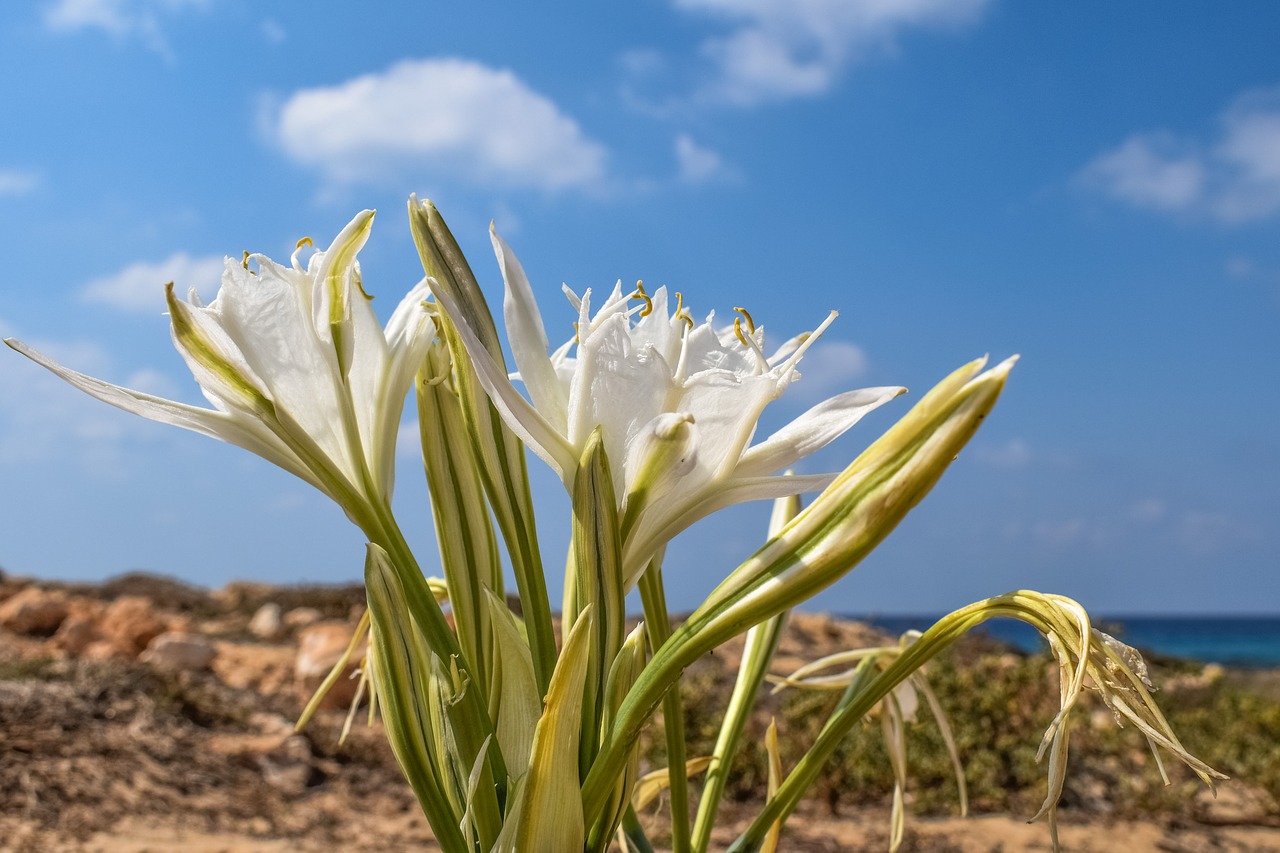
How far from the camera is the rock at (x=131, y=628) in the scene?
291 inches

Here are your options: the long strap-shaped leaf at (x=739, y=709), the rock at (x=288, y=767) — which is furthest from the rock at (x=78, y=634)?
the long strap-shaped leaf at (x=739, y=709)

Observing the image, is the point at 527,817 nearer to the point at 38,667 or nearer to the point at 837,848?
the point at 837,848

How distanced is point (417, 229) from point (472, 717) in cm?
46

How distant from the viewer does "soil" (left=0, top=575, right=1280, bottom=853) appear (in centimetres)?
321

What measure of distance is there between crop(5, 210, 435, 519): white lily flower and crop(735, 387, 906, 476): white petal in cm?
35

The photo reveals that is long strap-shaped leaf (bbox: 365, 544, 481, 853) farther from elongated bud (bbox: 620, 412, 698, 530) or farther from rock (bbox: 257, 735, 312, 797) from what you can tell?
rock (bbox: 257, 735, 312, 797)

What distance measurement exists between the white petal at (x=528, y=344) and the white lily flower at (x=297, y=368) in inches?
4.8

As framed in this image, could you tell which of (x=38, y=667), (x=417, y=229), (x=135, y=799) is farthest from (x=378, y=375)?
(x=38, y=667)

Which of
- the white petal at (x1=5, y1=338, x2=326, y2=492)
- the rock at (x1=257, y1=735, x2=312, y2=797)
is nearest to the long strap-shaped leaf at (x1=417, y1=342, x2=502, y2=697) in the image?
the white petal at (x1=5, y1=338, x2=326, y2=492)

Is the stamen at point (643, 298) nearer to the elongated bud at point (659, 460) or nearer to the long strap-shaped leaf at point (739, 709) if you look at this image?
the elongated bud at point (659, 460)

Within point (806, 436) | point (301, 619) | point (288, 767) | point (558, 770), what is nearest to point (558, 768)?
point (558, 770)

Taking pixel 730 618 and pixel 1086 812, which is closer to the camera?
pixel 730 618

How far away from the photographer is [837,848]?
128 inches

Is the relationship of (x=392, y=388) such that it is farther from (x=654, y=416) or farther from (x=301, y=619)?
(x=301, y=619)
